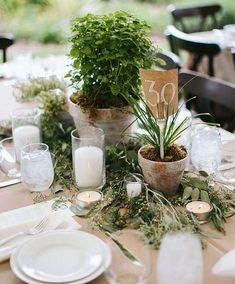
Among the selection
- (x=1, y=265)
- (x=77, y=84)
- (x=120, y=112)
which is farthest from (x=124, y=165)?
(x=1, y=265)

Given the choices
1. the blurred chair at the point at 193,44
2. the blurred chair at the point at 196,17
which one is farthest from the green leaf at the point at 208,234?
the blurred chair at the point at 196,17

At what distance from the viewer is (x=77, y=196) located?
4.01 ft

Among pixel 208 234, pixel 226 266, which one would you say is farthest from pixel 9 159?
pixel 226 266

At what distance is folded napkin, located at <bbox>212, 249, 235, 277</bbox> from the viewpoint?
3.08ft

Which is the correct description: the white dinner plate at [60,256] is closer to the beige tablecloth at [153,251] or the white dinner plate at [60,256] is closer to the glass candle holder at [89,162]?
the beige tablecloth at [153,251]

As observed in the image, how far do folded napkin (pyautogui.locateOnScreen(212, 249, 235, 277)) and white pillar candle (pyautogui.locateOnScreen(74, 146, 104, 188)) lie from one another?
0.43 metres

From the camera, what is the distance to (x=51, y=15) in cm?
551

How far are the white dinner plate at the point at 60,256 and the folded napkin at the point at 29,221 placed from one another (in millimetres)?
48

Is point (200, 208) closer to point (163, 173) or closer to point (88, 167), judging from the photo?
point (163, 173)

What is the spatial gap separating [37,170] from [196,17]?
296 centimetres

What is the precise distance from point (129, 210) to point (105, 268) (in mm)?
254

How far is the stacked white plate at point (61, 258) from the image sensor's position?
3.11 feet

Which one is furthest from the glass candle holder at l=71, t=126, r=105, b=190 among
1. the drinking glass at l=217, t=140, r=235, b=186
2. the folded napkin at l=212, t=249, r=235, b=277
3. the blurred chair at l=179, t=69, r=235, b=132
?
the blurred chair at l=179, t=69, r=235, b=132

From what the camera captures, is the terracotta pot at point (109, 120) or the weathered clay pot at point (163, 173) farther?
the terracotta pot at point (109, 120)
